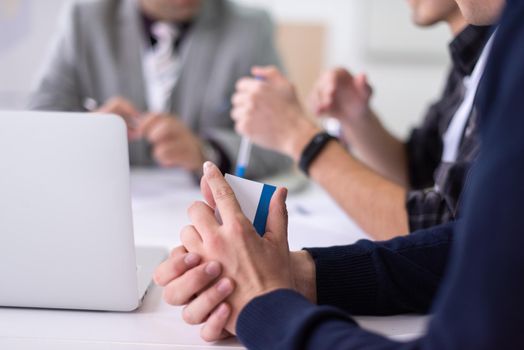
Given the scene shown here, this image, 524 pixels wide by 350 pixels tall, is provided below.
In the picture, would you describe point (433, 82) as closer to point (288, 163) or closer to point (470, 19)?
point (288, 163)

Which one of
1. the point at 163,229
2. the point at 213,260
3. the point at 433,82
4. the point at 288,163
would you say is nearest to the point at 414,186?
the point at 288,163

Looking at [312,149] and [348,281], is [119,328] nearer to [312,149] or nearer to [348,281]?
[348,281]

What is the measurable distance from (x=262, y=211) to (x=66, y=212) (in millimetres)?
208

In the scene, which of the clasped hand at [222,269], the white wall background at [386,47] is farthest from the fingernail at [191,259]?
the white wall background at [386,47]

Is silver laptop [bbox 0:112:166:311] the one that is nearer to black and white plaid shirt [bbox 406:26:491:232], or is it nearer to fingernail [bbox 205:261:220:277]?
fingernail [bbox 205:261:220:277]

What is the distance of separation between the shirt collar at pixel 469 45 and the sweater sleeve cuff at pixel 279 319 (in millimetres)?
655

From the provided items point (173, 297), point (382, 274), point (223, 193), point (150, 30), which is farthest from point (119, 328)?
point (150, 30)

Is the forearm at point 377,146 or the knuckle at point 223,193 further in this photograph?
the forearm at point 377,146

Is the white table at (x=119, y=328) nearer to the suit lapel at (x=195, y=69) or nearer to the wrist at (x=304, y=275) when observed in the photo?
the wrist at (x=304, y=275)

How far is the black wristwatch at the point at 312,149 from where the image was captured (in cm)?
109

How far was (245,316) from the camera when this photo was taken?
57cm

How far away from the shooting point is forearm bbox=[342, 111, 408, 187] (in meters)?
1.34

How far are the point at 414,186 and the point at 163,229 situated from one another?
646 millimetres

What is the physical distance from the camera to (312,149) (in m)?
1.10
